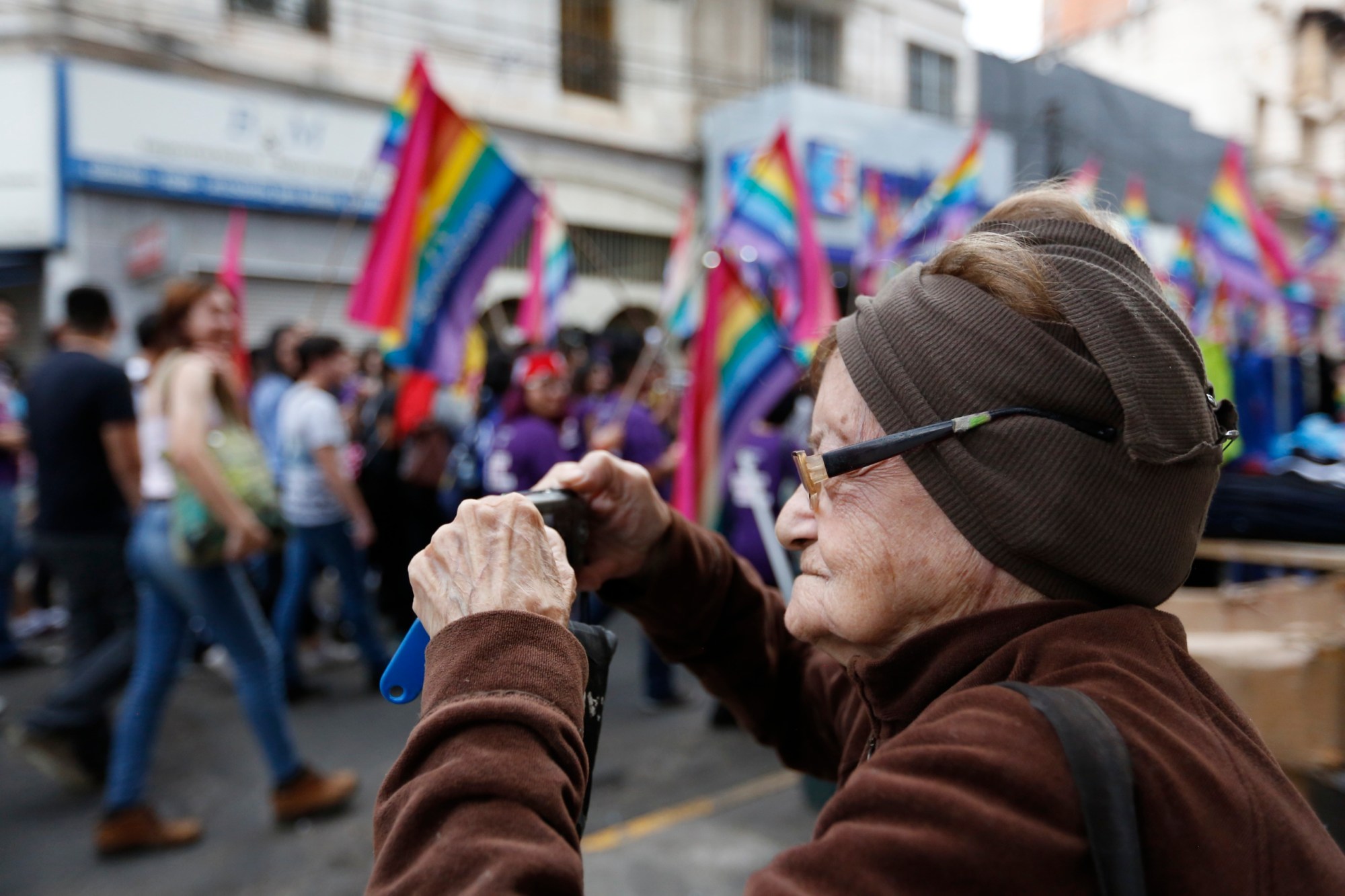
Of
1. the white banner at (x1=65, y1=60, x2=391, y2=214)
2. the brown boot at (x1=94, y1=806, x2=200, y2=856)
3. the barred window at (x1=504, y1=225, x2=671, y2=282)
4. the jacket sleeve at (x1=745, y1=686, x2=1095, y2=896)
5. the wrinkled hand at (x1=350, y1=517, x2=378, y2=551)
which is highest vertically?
the white banner at (x1=65, y1=60, x2=391, y2=214)

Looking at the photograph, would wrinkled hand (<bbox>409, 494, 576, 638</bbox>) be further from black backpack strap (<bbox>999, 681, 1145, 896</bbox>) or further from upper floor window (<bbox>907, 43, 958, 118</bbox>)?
upper floor window (<bbox>907, 43, 958, 118</bbox>)

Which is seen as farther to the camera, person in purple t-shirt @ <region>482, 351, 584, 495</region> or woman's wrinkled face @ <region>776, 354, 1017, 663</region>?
person in purple t-shirt @ <region>482, 351, 584, 495</region>

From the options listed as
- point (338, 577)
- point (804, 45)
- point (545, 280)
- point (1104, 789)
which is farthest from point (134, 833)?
point (804, 45)

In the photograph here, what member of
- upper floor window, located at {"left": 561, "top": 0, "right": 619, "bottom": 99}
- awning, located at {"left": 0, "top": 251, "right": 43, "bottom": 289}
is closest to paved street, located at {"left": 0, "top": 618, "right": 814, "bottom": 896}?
awning, located at {"left": 0, "top": 251, "right": 43, "bottom": 289}

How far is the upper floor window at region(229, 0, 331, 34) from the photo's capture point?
12.0 m

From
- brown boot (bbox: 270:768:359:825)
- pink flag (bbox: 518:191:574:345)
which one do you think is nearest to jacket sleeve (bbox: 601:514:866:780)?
brown boot (bbox: 270:768:359:825)

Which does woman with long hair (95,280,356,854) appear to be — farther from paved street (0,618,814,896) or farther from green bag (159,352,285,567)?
paved street (0,618,814,896)

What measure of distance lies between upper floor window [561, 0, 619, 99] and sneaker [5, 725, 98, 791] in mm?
13794

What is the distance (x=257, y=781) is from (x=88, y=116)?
9543 millimetres

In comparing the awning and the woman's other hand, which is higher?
the awning

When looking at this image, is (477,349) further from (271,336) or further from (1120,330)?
(1120,330)

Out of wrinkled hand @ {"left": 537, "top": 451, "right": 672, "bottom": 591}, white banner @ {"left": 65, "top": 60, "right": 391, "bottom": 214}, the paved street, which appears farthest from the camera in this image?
white banner @ {"left": 65, "top": 60, "right": 391, "bottom": 214}

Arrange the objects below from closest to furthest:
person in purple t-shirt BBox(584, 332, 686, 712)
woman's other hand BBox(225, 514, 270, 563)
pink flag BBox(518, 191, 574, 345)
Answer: woman's other hand BBox(225, 514, 270, 563) → person in purple t-shirt BBox(584, 332, 686, 712) → pink flag BBox(518, 191, 574, 345)

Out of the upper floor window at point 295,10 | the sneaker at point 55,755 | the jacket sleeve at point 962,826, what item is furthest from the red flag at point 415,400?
the upper floor window at point 295,10
